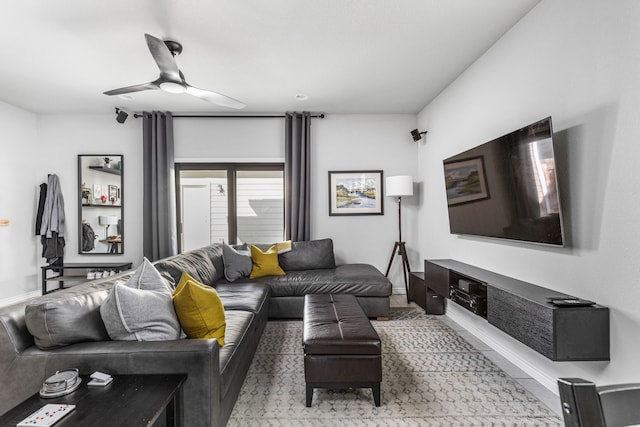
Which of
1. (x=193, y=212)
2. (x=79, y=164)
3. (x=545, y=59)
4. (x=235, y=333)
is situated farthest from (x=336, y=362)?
(x=79, y=164)

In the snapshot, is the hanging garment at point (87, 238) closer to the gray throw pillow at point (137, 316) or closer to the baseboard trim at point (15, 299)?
the baseboard trim at point (15, 299)

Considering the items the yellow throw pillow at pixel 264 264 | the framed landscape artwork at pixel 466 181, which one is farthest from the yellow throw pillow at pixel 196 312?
the framed landscape artwork at pixel 466 181

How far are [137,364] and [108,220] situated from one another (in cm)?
404

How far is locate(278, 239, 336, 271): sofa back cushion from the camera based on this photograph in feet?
13.7

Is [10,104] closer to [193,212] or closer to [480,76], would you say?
[193,212]

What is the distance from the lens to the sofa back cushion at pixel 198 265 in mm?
2477

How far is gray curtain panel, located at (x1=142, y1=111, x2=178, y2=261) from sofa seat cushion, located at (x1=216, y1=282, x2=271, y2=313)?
1.62m

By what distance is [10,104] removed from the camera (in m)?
4.19

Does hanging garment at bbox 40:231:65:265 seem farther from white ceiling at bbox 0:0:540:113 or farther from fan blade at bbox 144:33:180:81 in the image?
fan blade at bbox 144:33:180:81

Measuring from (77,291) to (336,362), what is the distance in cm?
152

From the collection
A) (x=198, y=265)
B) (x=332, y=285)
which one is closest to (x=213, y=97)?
(x=198, y=265)

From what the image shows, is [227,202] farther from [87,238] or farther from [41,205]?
[41,205]

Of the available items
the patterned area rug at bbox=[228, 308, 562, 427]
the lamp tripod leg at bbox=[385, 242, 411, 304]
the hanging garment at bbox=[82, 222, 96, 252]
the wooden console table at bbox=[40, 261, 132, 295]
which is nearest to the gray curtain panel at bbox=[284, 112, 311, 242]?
the lamp tripod leg at bbox=[385, 242, 411, 304]

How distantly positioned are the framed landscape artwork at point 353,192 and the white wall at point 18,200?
4382 mm
